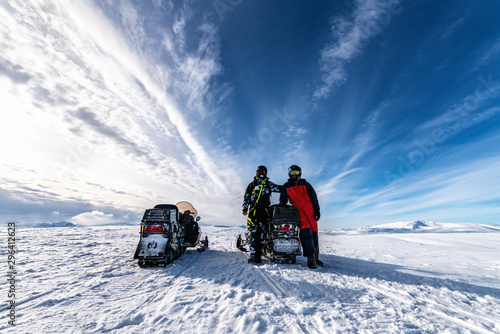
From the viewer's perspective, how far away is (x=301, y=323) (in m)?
2.24

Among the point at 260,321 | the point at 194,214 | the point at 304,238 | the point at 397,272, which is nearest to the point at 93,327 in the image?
the point at 260,321

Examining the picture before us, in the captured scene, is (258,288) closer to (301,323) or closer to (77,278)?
(301,323)

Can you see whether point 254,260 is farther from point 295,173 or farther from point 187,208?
point 187,208

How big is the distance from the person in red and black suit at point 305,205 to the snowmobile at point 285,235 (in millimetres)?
181

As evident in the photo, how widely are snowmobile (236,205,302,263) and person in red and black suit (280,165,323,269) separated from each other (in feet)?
0.59

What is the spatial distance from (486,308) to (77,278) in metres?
6.98

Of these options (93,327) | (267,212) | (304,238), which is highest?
(267,212)

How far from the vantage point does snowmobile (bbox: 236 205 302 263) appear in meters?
5.49

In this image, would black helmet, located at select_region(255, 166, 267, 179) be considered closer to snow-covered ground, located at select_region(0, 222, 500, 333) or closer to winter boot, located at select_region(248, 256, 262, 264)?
winter boot, located at select_region(248, 256, 262, 264)

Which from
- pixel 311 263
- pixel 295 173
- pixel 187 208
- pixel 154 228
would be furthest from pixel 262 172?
pixel 187 208

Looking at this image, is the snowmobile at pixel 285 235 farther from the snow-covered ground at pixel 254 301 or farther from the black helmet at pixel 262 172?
the black helmet at pixel 262 172

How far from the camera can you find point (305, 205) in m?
5.71

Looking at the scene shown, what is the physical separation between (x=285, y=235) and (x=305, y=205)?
3.48 ft

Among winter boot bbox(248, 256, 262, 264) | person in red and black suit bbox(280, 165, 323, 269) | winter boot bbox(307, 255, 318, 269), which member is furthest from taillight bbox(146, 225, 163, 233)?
winter boot bbox(307, 255, 318, 269)
